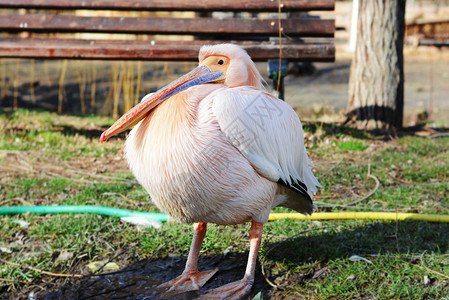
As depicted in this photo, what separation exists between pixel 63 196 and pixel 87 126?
1944 millimetres

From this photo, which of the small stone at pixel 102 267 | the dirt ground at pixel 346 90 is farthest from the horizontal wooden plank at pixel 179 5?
the small stone at pixel 102 267

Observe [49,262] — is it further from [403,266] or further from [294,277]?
[403,266]

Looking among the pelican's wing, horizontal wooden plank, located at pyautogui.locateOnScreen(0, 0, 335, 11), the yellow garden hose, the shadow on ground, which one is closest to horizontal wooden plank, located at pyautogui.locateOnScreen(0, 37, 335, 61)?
horizontal wooden plank, located at pyautogui.locateOnScreen(0, 0, 335, 11)

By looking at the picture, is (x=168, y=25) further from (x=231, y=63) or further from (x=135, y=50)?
(x=231, y=63)

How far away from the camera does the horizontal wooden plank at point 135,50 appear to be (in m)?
4.25

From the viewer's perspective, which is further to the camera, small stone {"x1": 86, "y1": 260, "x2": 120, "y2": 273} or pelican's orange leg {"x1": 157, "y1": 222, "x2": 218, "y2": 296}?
small stone {"x1": 86, "y1": 260, "x2": 120, "y2": 273}

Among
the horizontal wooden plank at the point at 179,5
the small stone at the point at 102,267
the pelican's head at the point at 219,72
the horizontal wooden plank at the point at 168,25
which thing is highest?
the horizontal wooden plank at the point at 179,5

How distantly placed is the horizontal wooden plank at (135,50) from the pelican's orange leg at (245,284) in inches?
90.6

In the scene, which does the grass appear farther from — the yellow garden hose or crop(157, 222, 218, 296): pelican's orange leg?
crop(157, 222, 218, 296): pelican's orange leg

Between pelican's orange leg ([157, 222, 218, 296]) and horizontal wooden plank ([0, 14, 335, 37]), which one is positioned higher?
horizontal wooden plank ([0, 14, 335, 37])

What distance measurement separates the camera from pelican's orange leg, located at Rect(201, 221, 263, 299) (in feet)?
7.59

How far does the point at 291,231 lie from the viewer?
292 cm

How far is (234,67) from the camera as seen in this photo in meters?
2.32

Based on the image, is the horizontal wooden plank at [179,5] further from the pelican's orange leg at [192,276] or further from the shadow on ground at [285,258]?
the pelican's orange leg at [192,276]
